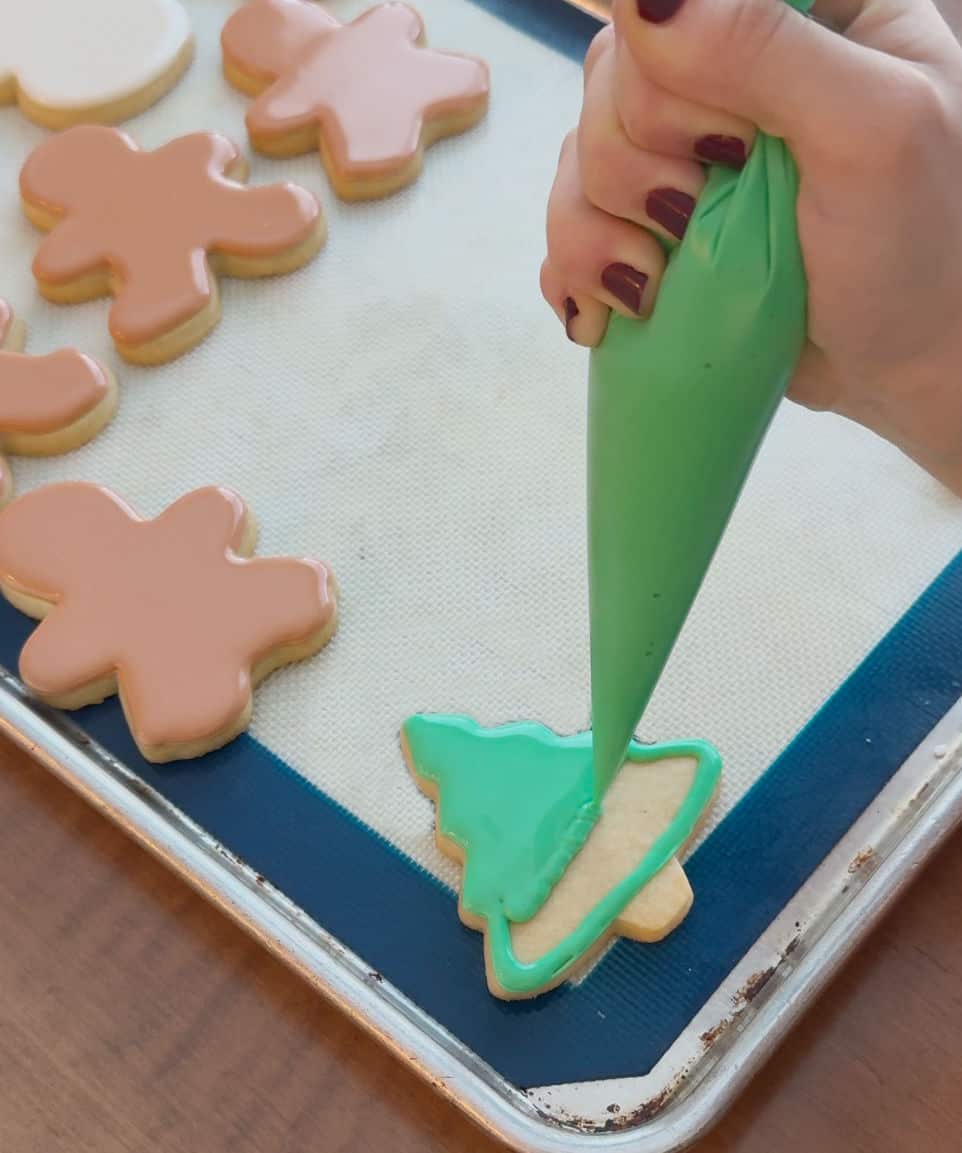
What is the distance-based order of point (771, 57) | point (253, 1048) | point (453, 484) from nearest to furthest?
point (771, 57)
point (253, 1048)
point (453, 484)

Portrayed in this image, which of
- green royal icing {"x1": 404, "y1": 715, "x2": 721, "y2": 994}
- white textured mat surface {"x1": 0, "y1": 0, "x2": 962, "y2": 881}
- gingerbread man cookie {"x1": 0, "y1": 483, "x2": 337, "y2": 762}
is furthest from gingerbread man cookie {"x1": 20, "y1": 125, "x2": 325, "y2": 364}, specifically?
green royal icing {"x1": 404, "y1": 715, "x2": 721, "y2": 994}

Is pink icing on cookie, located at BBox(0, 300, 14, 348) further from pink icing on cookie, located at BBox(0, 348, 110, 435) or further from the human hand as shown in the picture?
the human hand

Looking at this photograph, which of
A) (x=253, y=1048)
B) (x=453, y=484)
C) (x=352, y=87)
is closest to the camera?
(x=253, y=1048)

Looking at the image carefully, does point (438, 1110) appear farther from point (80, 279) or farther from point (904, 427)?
point (80, 279)

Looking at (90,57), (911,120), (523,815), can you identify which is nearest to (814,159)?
(911,120)

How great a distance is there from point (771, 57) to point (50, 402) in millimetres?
456

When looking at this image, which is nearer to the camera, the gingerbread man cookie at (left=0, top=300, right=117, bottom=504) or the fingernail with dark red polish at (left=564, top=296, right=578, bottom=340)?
the fingernail with dark red polish at (left=564, top=296, right=578, bottom=340)

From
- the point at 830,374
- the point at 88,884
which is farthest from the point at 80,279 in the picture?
the point at 830,374

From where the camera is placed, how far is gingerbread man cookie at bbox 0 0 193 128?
77cm

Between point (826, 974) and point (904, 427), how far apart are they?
0.22 m

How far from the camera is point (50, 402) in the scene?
65 centimetres

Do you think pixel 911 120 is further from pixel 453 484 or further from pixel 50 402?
pixel 50 402

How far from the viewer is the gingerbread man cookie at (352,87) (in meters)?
0.73

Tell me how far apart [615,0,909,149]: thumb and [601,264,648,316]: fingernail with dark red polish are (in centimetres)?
6
